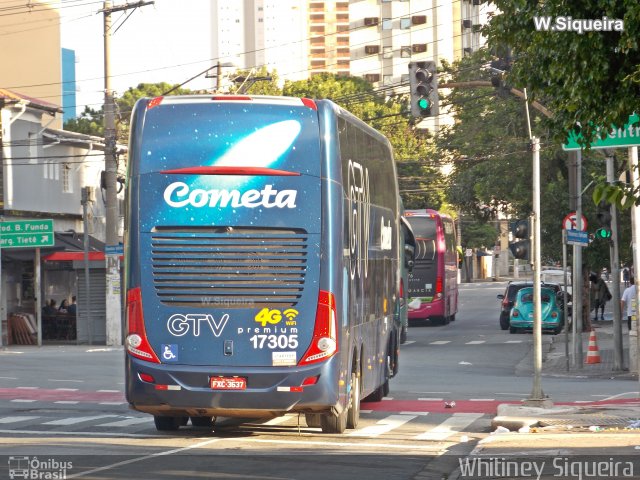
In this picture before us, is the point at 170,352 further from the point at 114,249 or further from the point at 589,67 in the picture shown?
the point at 114,249

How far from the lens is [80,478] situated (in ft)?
40.1

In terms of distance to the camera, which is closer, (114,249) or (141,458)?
(141,458)

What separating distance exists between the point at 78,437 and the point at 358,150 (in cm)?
501

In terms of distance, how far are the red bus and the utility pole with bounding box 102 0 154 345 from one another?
15006mm

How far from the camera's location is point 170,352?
1557cm

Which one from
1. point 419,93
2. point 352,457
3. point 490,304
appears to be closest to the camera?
point 352,457

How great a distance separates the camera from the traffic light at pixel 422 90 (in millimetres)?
26156

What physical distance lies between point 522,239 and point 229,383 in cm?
793

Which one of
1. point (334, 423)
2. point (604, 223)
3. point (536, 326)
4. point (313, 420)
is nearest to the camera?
point (334, 423)

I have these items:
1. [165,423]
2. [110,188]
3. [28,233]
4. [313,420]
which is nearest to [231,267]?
[165,423]

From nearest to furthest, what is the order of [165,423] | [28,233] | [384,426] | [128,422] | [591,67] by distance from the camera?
[591,67]
[165,423]
[384,426]
[128,422]
[28,233]

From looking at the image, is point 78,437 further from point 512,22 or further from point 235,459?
point 512,22

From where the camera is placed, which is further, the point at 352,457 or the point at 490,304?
the point at 490,304

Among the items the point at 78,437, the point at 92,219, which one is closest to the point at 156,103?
the point at 78,437
